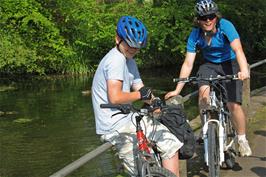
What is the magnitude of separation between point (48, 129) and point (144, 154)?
1186 cm

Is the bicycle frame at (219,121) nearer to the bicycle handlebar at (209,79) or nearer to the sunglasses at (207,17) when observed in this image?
the bicycle handlebar at (209,79)

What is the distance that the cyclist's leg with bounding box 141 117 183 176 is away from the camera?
16.3 feet

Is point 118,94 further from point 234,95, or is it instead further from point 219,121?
point 234,95

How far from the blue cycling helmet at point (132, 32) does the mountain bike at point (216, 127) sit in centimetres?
120

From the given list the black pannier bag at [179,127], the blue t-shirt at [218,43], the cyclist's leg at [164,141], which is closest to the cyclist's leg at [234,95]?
the blue t-shirt at [218,43]

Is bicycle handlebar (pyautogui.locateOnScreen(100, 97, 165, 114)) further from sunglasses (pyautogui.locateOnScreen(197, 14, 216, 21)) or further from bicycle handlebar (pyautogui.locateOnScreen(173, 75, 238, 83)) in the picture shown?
sunglasses (pyautogui.locateOnScreen(197, 14, 216, 21))

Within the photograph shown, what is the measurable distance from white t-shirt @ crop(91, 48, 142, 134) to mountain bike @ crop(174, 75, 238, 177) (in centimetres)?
109

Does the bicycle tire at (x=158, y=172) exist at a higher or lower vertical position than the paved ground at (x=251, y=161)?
higher

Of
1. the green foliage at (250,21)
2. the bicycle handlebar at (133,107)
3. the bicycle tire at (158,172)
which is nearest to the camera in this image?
the bicycle handlebar at (133,107)

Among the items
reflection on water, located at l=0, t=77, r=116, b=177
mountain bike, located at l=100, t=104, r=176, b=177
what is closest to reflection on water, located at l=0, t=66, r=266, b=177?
reflection on water, located at l=0, t=77, r=116, b=177

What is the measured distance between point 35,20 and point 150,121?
25.5 metres

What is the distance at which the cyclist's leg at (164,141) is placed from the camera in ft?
16.3

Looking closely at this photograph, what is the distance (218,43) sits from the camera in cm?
635

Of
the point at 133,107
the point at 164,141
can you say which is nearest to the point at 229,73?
the point at 164,141
